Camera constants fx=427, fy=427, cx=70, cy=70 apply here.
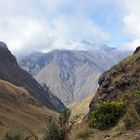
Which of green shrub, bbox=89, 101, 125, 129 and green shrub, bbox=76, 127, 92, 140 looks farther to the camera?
green shrub, bbox=89, 101, 125, 129

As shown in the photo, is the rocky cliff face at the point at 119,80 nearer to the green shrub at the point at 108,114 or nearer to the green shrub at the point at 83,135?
the green shrub at the point at 108,114

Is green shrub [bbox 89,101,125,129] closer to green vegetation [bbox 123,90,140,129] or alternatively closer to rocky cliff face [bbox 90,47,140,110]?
green vegetation [bbox 123,90,140,129]

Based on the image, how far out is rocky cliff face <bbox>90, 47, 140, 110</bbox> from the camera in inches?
1636

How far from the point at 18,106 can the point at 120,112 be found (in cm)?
12814

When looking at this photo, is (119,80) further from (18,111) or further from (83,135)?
(18,111)

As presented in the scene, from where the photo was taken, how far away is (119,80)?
4362cm

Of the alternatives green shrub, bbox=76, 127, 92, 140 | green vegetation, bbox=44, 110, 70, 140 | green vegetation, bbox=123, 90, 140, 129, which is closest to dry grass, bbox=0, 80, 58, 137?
green vegetation, bbox=44, 110, 70, 140

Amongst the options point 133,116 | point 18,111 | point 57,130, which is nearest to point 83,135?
point 57,130

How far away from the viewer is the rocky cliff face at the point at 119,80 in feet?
136

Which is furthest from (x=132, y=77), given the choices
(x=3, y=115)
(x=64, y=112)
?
(x=3, y=115)

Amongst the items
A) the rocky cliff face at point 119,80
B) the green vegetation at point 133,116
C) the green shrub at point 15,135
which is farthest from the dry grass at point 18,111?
the green vegetation at point 133,116

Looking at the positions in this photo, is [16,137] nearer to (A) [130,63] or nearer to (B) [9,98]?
(A) [130,63]

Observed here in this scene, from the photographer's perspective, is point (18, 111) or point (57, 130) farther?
point (18, 111)

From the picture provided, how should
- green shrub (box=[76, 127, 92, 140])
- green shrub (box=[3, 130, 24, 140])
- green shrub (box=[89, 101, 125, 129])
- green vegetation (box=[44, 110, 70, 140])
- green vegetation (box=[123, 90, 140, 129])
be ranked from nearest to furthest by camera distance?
1. green vegetation (box=[123, 90, 140, 129])
2. green shrub (box=[76, 127, 92, 140])
3. green vegetation (box=[44, 110, 70, 140])
4. green shrub (box=[89, 101, 125, 129])
5. green shrub (box=[3, 130, 24, 140])
